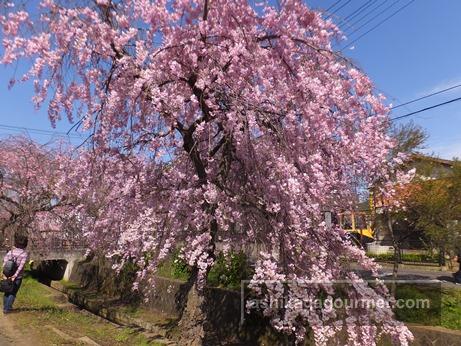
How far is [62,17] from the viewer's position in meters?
5.70

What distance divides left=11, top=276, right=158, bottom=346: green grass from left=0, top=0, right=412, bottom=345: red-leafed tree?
4.44 metres

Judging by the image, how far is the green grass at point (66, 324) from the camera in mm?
10164

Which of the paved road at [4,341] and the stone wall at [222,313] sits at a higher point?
the stone wall at [222,313]

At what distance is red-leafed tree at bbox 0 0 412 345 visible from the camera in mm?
5848

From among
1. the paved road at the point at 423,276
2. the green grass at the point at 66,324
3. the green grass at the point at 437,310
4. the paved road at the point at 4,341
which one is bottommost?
the paved road at the point at 4,341

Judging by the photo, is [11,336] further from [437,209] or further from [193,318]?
Answer: [437,209]

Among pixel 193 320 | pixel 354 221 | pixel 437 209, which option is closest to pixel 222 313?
pixel 193 320

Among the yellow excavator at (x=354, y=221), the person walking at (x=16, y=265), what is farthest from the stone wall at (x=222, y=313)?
the person walking at (x=16, y=265)

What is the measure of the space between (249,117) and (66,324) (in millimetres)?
8556

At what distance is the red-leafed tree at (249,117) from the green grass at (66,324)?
14.6 ft

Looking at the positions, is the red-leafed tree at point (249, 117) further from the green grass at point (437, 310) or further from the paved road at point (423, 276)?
the paved road at point (423, 276)

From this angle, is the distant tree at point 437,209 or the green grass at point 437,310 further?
the distant tree at point 437,209

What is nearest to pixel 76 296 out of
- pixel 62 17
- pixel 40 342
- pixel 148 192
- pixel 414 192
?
pixel 40 342

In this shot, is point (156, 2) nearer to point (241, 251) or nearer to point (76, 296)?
point (241, 251)
